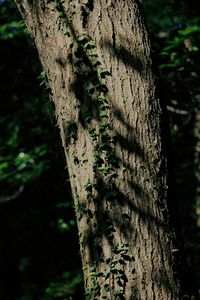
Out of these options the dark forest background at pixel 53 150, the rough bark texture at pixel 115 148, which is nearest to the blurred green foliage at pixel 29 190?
the dark forest background at pixel 53 150

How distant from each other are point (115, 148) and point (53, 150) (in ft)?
14.4

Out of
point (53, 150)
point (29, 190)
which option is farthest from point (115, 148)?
point (29, 190)

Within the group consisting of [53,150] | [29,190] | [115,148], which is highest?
[29,190]

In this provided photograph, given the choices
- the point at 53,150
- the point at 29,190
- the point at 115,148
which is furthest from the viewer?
the point at 29,190

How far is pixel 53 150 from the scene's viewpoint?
6070mm

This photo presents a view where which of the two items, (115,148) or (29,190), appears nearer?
(115,148)

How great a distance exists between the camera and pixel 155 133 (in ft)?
5.84

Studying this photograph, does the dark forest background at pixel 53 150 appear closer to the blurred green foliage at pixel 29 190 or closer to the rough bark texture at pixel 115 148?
the blurred green foliage at pixel 29 190

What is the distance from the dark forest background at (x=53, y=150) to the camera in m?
5.24

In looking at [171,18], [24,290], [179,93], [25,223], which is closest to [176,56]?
[179,93]

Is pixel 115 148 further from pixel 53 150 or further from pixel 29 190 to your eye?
pixel 29 190

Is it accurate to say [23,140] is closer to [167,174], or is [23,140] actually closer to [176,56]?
[176,56]

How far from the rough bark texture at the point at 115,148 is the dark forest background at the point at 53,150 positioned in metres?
0.16

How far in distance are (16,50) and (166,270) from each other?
7.78 m
